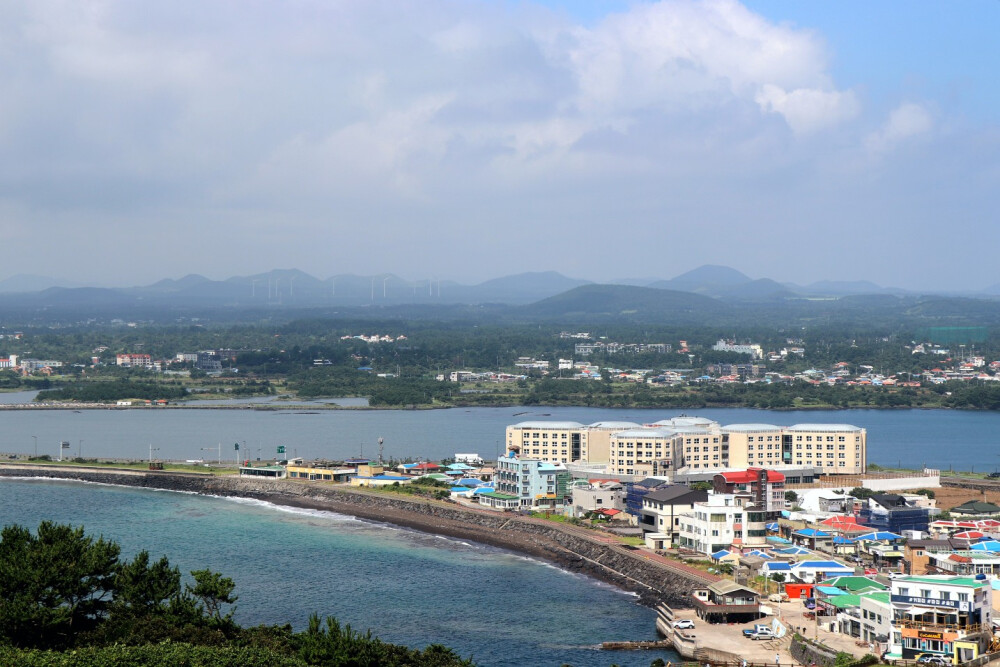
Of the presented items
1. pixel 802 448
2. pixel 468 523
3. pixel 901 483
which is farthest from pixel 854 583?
pixel 802 448

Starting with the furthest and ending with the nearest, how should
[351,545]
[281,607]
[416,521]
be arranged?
[416,521] → [351,545] → [281,607]

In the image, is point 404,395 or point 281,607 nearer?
point 281,607

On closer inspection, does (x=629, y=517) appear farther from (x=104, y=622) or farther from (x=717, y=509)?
(x=104, y=622)

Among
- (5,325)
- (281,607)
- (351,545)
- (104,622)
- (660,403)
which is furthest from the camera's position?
(5,325)

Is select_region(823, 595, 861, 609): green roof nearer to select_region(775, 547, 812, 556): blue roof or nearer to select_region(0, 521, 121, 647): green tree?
select_region(775, 547, 812, 556): blue roof

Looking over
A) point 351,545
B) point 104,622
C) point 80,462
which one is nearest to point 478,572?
point 351,545

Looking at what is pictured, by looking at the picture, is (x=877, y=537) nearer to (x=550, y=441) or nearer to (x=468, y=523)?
(x=468, y=523)

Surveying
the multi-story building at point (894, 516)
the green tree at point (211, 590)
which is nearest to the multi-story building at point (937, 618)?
the multi-story building at point (894, 516)
